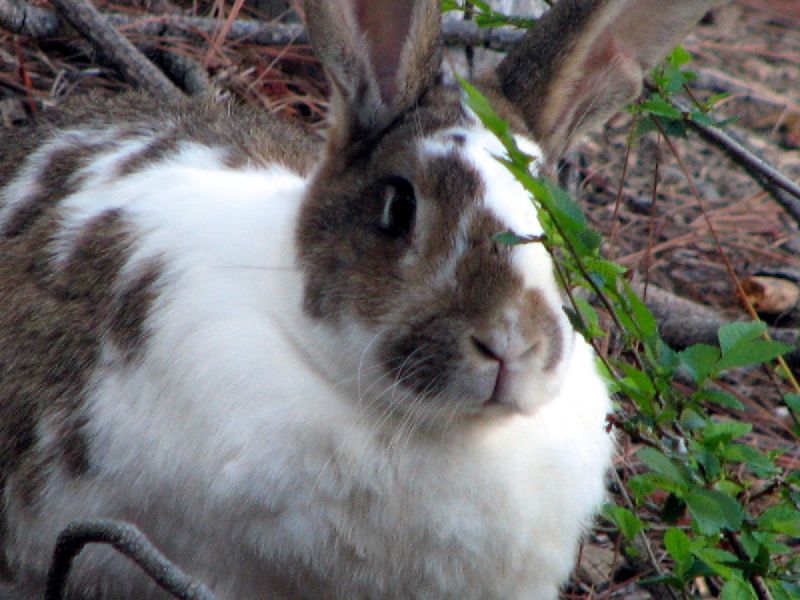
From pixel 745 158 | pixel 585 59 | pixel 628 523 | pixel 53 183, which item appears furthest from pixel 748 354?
pixel 53 183

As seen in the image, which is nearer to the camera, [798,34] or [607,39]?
[607,39]

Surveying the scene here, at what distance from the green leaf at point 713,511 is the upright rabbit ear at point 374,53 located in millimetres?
899

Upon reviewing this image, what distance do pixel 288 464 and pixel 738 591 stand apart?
30.2 inches

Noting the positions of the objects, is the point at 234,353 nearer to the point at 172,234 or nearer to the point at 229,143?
the point at 172,234

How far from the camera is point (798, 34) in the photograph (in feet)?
17.7

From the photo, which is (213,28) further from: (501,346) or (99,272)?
(501,346)

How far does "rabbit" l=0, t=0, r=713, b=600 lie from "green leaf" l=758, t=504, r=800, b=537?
0.40 meters

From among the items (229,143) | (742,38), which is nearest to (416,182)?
(229,143)

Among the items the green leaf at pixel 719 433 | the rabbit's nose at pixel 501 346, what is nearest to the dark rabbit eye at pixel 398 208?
the rabbit's nose at pixel 501 346

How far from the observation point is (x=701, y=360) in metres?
1.71

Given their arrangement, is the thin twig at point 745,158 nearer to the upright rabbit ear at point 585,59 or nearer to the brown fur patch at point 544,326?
the upright rabbit ear at point 585,59

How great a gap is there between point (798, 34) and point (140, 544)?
456 centimetres

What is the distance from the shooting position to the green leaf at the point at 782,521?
5.79ft

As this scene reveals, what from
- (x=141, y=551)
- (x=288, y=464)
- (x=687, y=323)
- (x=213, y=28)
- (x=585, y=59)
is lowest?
(x=687, y=323)
